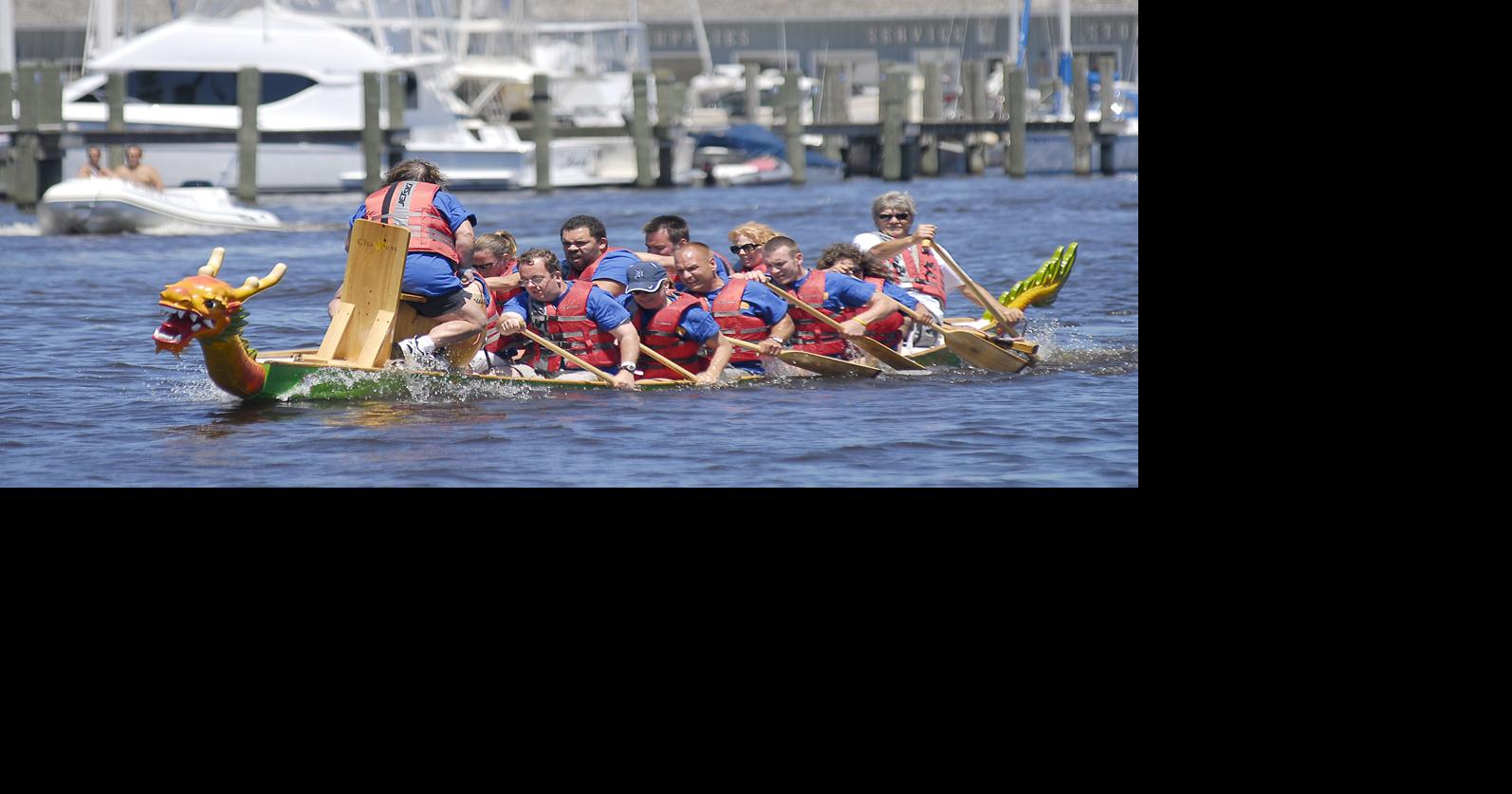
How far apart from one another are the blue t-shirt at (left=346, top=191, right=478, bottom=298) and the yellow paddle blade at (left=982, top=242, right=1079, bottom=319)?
13.7 ft

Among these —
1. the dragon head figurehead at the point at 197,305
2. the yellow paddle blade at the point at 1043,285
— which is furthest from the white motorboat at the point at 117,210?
the dragon head figurehead at the point at 197,305

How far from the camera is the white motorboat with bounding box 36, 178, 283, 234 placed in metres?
18.7

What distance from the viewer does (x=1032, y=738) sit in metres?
3.65

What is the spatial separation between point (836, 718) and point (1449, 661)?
116 centimetres

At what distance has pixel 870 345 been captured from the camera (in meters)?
9.55

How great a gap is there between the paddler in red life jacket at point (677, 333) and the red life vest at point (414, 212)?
3.44 feet

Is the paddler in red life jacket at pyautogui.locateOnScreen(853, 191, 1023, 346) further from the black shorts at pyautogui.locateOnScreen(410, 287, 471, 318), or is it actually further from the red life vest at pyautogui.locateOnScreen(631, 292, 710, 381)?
the black shorts at pyautogui.locateOnScreen(410, 287, 471, 318)

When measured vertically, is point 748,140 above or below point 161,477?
above

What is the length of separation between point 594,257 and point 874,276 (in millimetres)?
1630

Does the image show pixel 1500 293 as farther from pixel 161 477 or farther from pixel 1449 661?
pixel 161 477

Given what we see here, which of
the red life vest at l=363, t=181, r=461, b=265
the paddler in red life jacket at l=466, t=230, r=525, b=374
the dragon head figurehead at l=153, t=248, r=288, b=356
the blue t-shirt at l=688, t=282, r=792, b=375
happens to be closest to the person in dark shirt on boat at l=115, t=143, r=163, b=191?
the paddler in red life jacket at l=466, t=230, r=525, b=374

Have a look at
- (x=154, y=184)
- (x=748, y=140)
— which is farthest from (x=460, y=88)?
(x=154, y=184)

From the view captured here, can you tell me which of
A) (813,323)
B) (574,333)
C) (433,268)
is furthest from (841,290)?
(433,268)

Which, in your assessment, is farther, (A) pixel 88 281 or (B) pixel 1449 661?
(A) pixel 88 281
